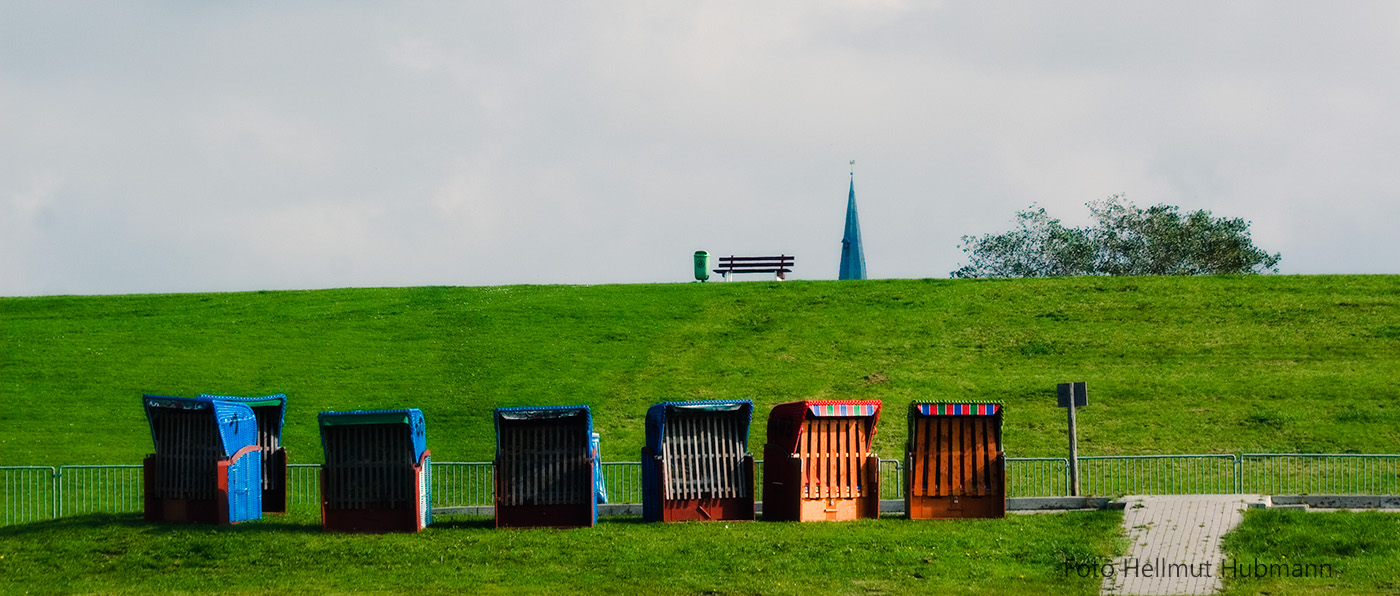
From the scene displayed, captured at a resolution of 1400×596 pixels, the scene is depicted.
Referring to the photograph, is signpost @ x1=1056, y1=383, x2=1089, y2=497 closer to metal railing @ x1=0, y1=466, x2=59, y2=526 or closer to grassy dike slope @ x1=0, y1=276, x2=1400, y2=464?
grassy dike slope @ x1=0, y1=276, x2=1400, y2=464

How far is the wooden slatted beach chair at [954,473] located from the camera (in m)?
22.3

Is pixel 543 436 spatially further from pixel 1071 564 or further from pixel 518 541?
pixel 1071 564

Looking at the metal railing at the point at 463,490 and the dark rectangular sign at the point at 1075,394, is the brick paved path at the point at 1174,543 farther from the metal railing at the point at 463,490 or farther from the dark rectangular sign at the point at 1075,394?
the metal railing at the point at 463,490

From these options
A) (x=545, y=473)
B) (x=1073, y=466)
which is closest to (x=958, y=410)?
(x=1073, y=466)

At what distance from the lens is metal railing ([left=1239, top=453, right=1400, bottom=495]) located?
88.6 feet

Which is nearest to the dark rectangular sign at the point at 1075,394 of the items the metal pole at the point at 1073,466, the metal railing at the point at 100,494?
the metal pole at the point at 1073,466

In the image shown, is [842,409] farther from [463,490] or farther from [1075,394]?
[463,490]

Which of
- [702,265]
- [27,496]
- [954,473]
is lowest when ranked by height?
[27,496]

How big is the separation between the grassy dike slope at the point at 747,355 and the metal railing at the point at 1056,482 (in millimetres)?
2260

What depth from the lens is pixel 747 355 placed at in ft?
132

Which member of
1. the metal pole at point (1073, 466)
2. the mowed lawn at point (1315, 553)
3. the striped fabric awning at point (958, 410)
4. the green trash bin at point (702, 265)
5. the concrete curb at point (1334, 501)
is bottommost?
the mowed lawn at point (1315, 553)

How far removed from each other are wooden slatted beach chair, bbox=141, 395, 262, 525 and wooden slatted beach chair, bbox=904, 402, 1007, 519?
10381 millimetres

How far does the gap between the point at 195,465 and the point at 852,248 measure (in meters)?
65.2

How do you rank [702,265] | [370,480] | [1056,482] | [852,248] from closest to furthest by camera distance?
[370,480] → [1056,482] → [702,265] → [852,248]
